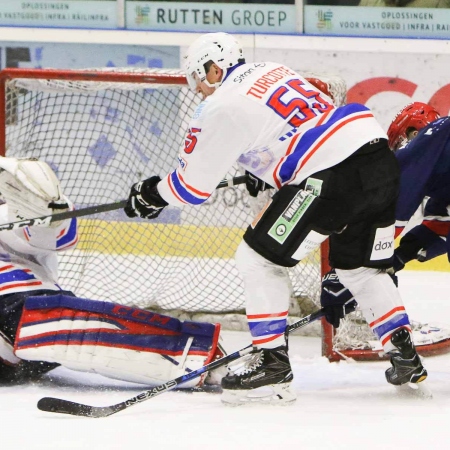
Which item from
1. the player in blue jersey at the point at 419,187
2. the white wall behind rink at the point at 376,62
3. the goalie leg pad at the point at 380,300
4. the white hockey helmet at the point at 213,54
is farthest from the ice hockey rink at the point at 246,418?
the white wall behind rink at the point at 376,62

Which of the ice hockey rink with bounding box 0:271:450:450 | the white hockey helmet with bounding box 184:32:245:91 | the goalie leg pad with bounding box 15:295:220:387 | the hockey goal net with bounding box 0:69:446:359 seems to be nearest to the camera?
the ice hockey rink with bounding box 0:271:450:450

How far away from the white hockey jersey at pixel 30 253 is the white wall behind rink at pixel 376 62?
219 cm

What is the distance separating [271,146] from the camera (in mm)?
2656

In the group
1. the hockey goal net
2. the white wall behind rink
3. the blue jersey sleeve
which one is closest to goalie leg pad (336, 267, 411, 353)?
the blue jersey sleeve

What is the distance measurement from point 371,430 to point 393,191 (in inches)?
25.8

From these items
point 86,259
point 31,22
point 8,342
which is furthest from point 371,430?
point 31,22

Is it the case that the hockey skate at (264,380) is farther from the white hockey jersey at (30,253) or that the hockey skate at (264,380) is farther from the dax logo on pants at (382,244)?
the white hockey jersey at (30,253)

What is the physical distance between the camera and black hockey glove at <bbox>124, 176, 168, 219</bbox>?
9.16ft

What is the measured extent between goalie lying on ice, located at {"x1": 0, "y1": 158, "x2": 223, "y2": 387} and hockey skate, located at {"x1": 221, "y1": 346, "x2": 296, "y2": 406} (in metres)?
0.21

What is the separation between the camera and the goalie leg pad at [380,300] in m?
2.72

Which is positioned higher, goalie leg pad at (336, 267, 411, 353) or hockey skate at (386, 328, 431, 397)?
goalie leg pad at (336, 267, 411, 353)

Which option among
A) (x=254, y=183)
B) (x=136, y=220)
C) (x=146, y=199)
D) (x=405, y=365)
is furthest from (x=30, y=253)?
(x=136, y=220)

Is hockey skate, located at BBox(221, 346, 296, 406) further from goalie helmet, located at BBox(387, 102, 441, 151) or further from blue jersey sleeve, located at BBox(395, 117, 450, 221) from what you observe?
goalie helmet, located at BBox(387, 102, 441, 151)

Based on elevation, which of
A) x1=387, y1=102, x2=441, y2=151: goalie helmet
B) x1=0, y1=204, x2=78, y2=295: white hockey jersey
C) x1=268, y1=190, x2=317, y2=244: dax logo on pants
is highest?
x1=387, y1=102, x2=441, y2=151: goalie helmet
